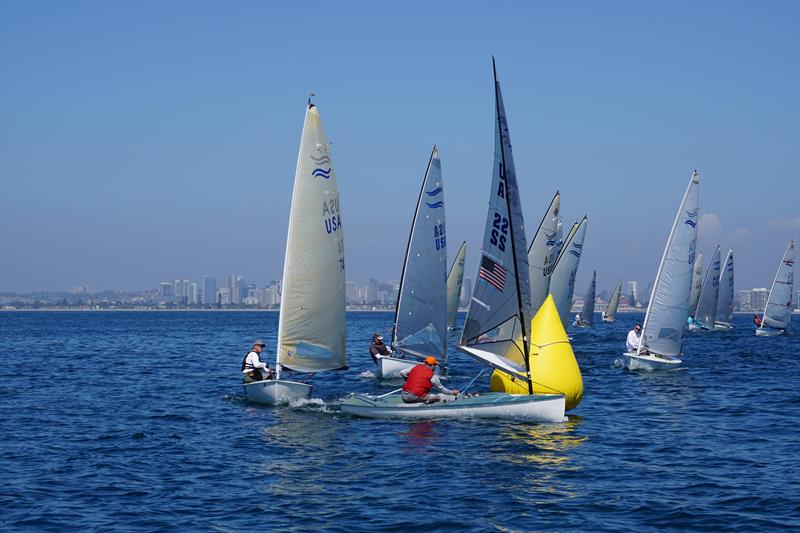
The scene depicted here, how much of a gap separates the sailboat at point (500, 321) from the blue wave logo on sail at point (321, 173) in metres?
6.74

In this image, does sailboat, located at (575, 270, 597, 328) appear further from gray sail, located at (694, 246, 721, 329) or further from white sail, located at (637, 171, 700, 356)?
white sail, located at (637, 171, 700, 356)

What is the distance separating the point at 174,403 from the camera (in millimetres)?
34156

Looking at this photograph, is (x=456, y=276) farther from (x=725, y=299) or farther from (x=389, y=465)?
(x=389, y=465)

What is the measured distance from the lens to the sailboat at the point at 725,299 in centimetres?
9631

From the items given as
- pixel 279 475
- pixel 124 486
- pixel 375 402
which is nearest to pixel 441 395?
pixel 375 402

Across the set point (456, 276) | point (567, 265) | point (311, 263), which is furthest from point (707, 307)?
point (311, 263)

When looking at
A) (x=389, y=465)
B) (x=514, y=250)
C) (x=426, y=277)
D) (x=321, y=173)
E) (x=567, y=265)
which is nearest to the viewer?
(x=389, y=465)

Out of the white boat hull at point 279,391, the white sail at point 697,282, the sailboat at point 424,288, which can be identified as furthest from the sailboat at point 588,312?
the white boat hull at point 279,391

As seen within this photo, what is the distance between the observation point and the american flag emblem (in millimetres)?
27953

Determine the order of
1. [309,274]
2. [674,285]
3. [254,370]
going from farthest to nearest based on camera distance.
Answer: [674,285] < [254,370] < [309,274]

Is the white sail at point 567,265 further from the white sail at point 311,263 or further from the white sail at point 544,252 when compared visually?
the white sail at point 311,263

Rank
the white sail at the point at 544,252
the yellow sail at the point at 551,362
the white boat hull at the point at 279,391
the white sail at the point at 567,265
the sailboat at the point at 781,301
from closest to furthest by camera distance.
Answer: the yellow sail at the point at 551,362, the white boat hull at the point at 279,391, the white sail at the point at 544,252, the white sail at the point at 567,265, the sailboat at the point at 781,301

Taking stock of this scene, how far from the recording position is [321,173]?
1246 inches

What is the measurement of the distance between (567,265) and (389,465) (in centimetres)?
3717
